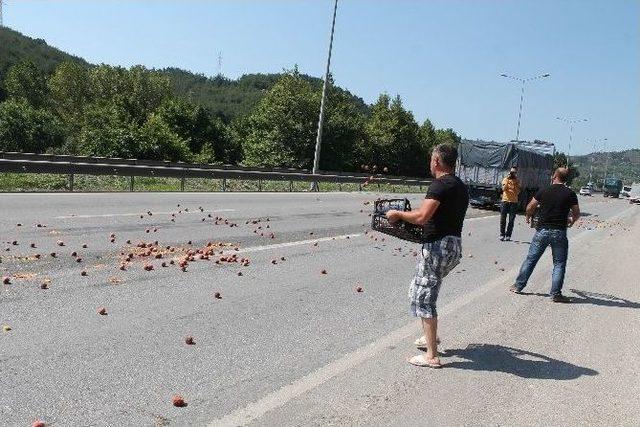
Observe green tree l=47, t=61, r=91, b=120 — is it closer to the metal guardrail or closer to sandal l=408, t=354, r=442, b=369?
the metal guardrail

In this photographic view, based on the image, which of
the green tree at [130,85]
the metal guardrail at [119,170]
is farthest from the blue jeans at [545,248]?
the green tree at [130,85]

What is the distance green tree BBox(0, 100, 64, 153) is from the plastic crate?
56.7 m

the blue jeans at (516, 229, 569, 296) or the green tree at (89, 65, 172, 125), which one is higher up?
the green tree at (89, 65, 172, 125)

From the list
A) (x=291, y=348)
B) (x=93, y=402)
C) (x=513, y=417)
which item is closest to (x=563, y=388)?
(x=513, y=417)

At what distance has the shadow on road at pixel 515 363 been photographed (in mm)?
5297

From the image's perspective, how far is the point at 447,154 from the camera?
5.20m

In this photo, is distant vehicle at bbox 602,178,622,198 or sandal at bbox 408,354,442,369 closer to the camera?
sandal at bbox 408,354,442,369

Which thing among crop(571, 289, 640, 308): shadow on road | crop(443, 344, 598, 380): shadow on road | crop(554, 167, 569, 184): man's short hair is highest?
crop(554, 167, 569, 184): man's short hair

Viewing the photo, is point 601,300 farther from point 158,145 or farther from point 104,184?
point 158,145

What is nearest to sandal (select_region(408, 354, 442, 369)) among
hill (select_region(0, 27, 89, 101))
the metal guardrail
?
the metal guardrail

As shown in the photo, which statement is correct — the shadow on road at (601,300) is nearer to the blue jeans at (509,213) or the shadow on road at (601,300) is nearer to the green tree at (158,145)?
the blue jeans at (509,213)

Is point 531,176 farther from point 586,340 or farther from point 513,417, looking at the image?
point 513,417

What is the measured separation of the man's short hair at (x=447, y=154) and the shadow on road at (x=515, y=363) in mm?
Result: 1717

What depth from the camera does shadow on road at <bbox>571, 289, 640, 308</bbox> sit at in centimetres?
858
